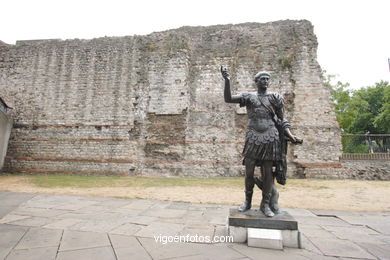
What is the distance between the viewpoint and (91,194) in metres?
6.47

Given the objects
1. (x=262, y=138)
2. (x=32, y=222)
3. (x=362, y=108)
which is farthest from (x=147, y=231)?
(x=362, y=108)

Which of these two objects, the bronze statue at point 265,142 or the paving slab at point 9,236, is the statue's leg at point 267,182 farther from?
the paving slab at point 9,236

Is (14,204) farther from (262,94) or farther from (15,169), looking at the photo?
(15,169)

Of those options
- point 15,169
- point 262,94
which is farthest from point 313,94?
point 15,169

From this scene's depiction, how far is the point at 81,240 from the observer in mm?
2850

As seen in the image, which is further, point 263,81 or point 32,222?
point 32,222

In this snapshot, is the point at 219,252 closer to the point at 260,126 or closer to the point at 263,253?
the point at 263,253

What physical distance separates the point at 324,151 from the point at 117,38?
507 inches

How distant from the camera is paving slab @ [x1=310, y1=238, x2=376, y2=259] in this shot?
2568 mm

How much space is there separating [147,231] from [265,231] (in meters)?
1.66

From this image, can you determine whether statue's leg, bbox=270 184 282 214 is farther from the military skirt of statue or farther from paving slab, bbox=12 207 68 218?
paving slab, bbox=12 207 68 218

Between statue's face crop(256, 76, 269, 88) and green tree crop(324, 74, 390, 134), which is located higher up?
green tree crop(324, 74, 390, 134)

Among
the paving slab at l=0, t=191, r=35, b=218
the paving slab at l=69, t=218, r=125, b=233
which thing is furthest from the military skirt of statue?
the paving slab at l=0, t=191, r=35, b=218

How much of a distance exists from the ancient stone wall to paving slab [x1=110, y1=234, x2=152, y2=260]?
8.36 metres
